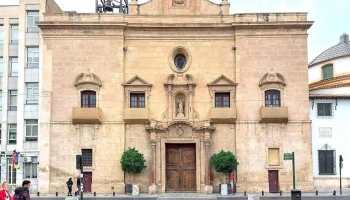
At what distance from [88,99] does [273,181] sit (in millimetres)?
15051

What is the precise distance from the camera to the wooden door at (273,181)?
40.1 meters

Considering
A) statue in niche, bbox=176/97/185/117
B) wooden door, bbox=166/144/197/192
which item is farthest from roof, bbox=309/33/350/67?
wooden door, bbox=166/144/197/192

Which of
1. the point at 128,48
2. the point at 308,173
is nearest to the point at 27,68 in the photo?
the point at 128,48

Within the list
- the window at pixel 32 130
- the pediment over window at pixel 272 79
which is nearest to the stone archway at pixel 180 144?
the pediment over window at pixel 272 79

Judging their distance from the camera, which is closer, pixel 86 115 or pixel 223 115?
pixel 86 115

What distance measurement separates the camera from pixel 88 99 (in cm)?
4109

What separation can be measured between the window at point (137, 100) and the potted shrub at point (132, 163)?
11.6 ft

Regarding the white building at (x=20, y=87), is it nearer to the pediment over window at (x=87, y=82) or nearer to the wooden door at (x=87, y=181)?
the pediment over window at (x=87, y=82)

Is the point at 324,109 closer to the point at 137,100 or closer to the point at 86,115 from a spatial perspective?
the point at 137,100

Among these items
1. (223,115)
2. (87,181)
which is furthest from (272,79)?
(87,181)

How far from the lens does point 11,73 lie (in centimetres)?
4306

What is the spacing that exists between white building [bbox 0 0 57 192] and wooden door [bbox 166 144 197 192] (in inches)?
398

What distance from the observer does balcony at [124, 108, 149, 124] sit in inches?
1591

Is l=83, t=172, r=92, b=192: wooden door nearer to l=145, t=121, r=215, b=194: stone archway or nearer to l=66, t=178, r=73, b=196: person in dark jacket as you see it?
l=66, t=178, r=73, b=196: person in dark jacket
